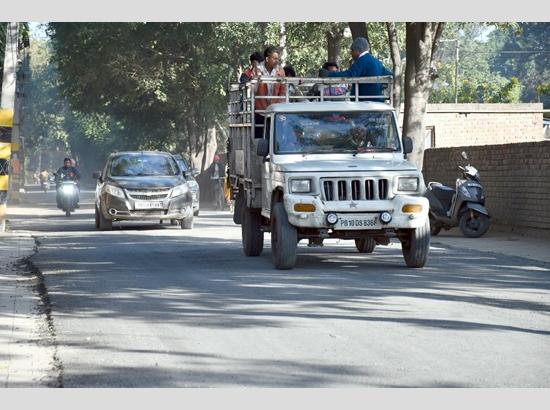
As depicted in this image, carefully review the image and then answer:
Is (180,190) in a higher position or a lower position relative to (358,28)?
lower

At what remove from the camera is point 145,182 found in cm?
2759

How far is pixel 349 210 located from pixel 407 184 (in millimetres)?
865

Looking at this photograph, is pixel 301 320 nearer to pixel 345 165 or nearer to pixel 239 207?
pixel 345 165

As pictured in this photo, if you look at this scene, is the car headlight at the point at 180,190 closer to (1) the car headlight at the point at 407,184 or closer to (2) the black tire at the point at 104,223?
(2) the black tire at the point at 104,223

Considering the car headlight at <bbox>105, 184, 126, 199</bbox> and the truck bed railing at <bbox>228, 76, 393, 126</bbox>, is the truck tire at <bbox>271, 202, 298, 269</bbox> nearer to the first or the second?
the truck bed railing at <bbox>228, 76, 393, 126</bbox>

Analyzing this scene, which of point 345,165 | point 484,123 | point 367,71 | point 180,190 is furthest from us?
point 484,123

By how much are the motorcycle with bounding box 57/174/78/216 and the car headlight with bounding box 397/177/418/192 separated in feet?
72.9

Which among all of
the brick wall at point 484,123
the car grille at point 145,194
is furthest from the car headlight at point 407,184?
the brick wall at point 484,123

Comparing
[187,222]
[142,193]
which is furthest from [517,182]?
[142,193]

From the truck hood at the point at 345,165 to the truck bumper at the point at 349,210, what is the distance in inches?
16.3

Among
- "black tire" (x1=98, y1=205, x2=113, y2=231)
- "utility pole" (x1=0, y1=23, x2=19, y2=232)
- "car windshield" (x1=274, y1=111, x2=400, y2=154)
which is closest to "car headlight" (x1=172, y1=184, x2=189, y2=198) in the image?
"black tire" (x1=98, y1=205, x2=113, y2=231)

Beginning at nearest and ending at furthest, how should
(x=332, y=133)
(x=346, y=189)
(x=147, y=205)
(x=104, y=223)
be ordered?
(x=346, y=189), (x=332, y=133), (x=147, y=205), (x=104, y=223)

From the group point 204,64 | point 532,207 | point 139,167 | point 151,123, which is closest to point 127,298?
point 532,207

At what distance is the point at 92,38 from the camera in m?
52.9
